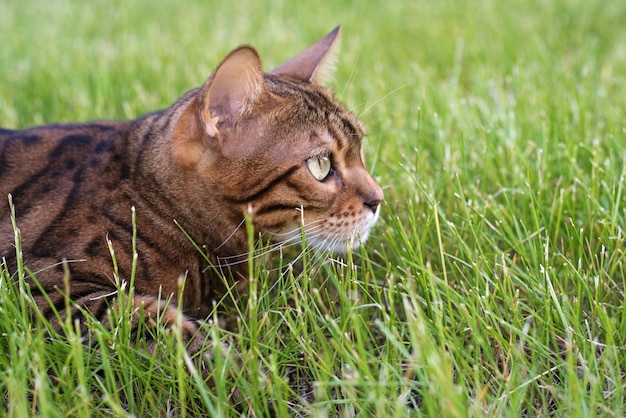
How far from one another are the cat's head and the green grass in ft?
0.47

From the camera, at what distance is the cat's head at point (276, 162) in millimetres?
1927

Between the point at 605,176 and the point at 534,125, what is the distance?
673 millimetres

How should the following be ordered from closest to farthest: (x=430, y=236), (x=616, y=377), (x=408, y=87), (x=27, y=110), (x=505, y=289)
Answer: (x=616, y=377) < (x=505, y=289) < (x=430, y=236) < (x=27, y=110) < (x=408, y=87)

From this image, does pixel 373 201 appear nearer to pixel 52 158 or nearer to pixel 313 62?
pixel 313 62

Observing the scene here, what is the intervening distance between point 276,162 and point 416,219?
0.67 metres

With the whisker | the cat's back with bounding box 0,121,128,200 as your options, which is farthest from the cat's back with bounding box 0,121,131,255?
the whisker

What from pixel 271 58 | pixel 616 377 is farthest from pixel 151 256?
pixel 271 58

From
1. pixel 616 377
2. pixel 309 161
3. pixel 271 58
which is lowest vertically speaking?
pixel 616 377

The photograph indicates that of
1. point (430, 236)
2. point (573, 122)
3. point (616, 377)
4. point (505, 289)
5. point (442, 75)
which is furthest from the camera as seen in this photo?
point (442, 75)

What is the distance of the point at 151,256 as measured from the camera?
196 centimetres

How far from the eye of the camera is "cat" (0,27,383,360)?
Answer: 189 centimetres

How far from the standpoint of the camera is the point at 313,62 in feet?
7.85

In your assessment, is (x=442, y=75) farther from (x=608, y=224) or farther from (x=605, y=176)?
(x=608, y=224)

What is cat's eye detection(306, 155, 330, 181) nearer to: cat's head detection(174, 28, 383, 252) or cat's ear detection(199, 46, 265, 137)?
cat's head detection(174, 28, 383, 252)
